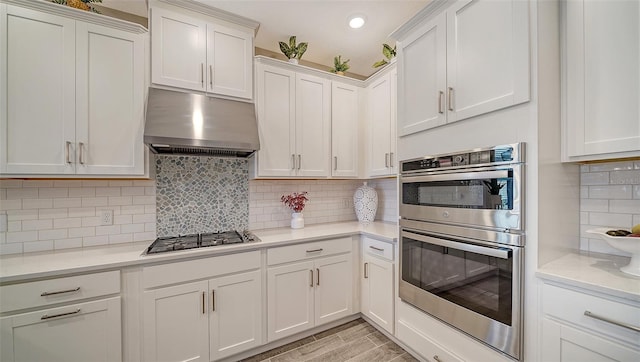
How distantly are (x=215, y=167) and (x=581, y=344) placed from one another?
2714 millimetres

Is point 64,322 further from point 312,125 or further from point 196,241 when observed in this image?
point 312,125

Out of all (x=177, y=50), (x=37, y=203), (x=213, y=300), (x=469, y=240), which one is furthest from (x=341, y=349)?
(x=177, y=50)

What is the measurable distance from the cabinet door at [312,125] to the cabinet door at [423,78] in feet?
2.90

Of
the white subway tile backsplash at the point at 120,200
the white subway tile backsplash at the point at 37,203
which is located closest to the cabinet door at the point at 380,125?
the white subway tile backsplash at the point at 120,200

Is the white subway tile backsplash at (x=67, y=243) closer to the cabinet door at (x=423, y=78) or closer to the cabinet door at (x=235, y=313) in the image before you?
the cabinet door at (x=235, y=313)

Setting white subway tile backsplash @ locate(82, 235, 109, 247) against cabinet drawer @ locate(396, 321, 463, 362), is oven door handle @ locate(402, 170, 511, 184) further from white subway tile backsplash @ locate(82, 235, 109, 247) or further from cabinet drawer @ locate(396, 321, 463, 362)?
white subway tile backsplash @ locate(82, 235, 109, 247)

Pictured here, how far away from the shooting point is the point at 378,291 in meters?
2.29

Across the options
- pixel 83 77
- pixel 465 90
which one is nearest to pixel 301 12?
pixel 465 90

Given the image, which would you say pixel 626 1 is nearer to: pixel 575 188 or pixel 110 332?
pixel 575 188

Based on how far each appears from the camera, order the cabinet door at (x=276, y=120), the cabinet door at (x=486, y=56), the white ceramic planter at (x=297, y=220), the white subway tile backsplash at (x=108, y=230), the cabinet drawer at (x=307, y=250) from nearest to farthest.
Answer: the cabinet door at (x=486, y=56), the white subway tile backsplash at (x=108, y=230), the cabinet drawer at (x=307, y=250), the cabinet door at (x=276, y=120), the white ceramic planter at (x=297, y=220)

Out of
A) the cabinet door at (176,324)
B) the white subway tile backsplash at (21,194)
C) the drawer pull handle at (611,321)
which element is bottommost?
the cabinet door at (176,324)

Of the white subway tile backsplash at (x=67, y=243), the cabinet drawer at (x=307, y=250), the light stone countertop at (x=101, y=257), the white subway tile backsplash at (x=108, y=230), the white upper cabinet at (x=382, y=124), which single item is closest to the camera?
the light stone countertop at (x=101, y=257)

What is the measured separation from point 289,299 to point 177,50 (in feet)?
7.42

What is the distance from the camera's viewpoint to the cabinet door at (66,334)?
4.46ft
